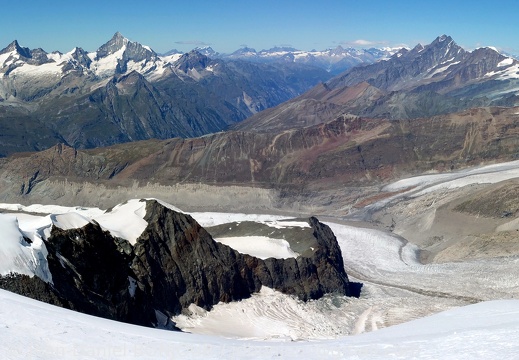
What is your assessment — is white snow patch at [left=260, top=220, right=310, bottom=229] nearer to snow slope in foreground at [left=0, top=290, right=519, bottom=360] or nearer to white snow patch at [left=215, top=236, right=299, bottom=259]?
white snow patch at [left=215, top=236, right=299, bottom=259]

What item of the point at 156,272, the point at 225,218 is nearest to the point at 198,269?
the point at 156,272

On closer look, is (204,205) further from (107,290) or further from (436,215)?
(107,290)

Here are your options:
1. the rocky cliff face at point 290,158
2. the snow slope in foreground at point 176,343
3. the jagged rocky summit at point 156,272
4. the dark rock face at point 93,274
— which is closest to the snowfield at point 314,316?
the snow slope in foreground at point 176,343

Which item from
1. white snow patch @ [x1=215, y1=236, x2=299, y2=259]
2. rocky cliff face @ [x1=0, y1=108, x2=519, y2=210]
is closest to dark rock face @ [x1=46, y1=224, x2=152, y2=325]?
white snow patch @ [x1=215, y1=236, x2=299, y2=259]

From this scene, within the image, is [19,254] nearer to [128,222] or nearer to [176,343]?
[176,343]

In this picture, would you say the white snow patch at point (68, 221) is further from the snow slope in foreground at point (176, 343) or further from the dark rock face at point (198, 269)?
the snow slope in foreground at point (176, 343)

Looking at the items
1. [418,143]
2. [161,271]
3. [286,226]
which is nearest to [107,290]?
[161,271]
